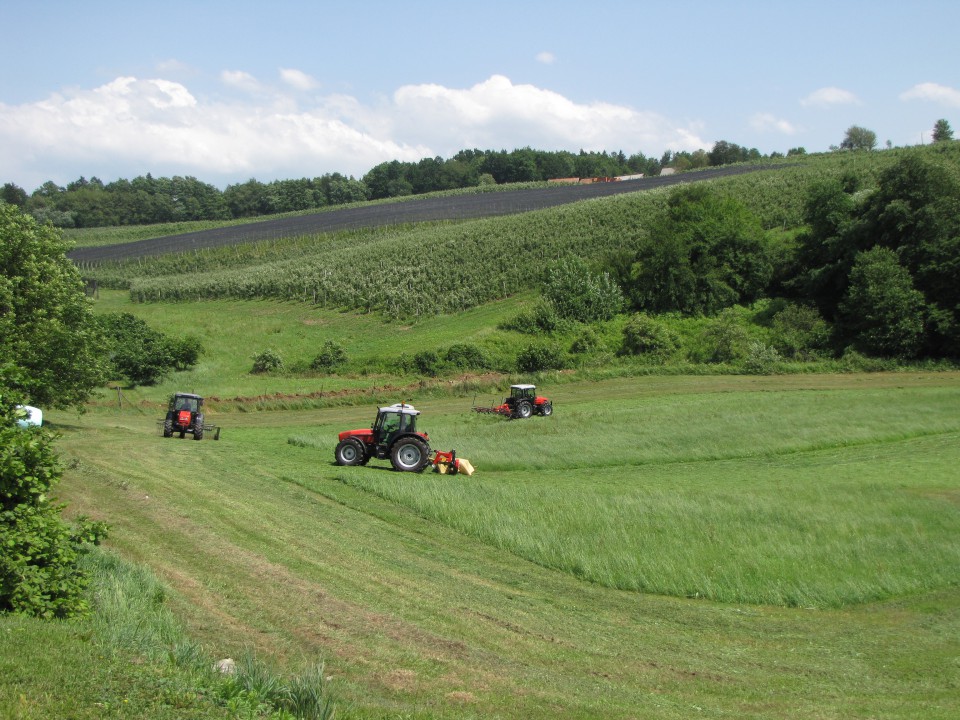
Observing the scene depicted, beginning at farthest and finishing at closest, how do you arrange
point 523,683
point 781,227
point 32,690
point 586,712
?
point 781,227, point 523,683, point 586,712, point 32,690

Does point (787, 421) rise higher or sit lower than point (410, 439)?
lower

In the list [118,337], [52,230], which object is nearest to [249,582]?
[52,230]

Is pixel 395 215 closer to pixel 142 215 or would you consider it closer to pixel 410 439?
pixel 142 215

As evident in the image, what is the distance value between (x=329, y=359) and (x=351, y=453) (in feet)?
94.0

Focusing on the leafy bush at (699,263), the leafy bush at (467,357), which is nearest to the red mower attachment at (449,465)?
the leafy bush at (467,357)

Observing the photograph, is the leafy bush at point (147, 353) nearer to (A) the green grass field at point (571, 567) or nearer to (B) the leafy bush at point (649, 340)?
(A) the green grass field at point (571, 567)

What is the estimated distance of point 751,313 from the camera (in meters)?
63.6

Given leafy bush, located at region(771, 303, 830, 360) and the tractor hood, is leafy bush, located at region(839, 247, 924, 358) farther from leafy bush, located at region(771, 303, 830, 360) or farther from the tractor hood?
the tractor hood

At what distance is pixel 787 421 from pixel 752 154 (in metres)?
133

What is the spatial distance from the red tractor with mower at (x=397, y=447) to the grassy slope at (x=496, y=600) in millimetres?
1192

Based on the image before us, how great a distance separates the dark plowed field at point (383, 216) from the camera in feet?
349

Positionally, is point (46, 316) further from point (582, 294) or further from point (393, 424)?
point (582, 294)

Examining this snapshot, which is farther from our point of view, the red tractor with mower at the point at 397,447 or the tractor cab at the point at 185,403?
the tractor cab at the point at 185,403

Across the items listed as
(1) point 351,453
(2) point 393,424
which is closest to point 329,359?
(1) point 351,453
